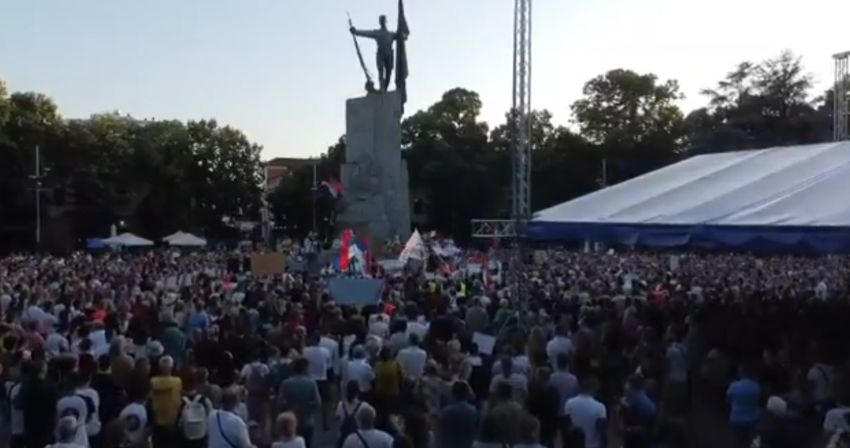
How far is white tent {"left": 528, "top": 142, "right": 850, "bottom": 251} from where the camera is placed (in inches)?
616

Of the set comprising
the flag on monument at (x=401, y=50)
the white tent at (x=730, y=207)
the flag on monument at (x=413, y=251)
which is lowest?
the flag on monument at (x=413, y=251)

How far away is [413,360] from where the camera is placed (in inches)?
A: 480

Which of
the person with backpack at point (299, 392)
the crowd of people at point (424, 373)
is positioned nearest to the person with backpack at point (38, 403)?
the crowd of people at point (424, 373)

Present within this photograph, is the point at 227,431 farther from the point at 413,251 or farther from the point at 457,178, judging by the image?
the point at 457,178

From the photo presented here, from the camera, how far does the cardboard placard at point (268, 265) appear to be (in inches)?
1117

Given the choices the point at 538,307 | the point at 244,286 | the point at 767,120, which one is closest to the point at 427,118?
the point at 767,120

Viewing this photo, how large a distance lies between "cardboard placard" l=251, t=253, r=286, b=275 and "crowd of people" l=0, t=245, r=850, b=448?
25.2 feet

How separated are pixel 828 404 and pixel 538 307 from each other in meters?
8.61

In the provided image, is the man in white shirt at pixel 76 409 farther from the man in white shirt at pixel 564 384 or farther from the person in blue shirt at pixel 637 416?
the man in white shirt at pixel 564 384

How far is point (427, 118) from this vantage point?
8156cm

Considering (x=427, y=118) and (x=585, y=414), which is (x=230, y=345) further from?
(x=427, y=118)

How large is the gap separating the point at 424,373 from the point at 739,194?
8328mm

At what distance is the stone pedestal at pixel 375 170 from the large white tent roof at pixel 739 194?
15.4 m

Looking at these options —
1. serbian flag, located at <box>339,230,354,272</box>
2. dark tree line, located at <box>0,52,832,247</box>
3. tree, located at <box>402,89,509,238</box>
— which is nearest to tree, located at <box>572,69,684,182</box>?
dark tree line, located at <box>0,52,832,247</box>
